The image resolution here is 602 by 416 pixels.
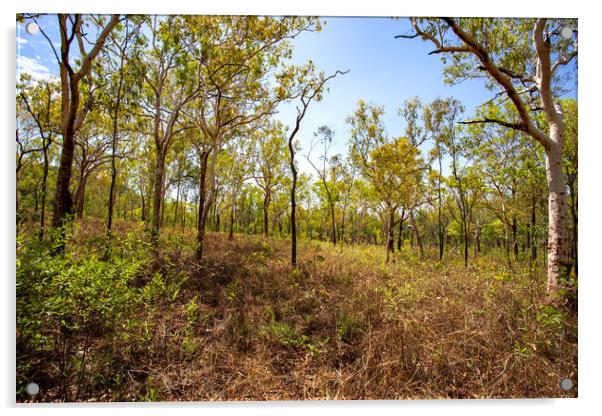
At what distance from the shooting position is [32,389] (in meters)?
2.27

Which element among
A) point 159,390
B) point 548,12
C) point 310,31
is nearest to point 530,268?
point 548,12

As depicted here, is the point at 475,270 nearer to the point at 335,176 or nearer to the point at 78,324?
the point at 335,176

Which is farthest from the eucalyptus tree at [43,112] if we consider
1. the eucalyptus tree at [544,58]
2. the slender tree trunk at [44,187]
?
the eucalyptus tree at [544,58]

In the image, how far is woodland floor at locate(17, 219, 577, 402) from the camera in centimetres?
240

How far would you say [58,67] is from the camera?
2969mm

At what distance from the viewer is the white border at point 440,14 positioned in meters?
2.45

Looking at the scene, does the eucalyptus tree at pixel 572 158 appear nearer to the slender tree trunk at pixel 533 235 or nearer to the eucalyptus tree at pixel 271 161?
the slender tree trunk at pixel 533 235

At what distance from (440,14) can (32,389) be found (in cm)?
549

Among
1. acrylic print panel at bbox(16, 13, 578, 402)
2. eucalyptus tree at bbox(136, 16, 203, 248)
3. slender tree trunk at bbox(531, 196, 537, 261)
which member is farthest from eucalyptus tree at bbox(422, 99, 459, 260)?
eucalyptus tree at bbox(136, 16, 203, 248)

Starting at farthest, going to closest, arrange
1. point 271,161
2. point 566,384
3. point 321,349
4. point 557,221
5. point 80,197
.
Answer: point 271,161, point 80,197, point 557,221, point 321,349, point 566,384

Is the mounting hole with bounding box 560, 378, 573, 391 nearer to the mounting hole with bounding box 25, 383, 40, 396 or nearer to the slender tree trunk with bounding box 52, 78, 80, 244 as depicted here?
the mounting hole with bounding box 25, 383, 40, 396

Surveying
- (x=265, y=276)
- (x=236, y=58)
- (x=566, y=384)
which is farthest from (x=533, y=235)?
(x=236, y=58)

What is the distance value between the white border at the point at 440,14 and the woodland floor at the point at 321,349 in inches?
4.9

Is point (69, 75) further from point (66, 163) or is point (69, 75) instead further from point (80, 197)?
point (80, 197)
